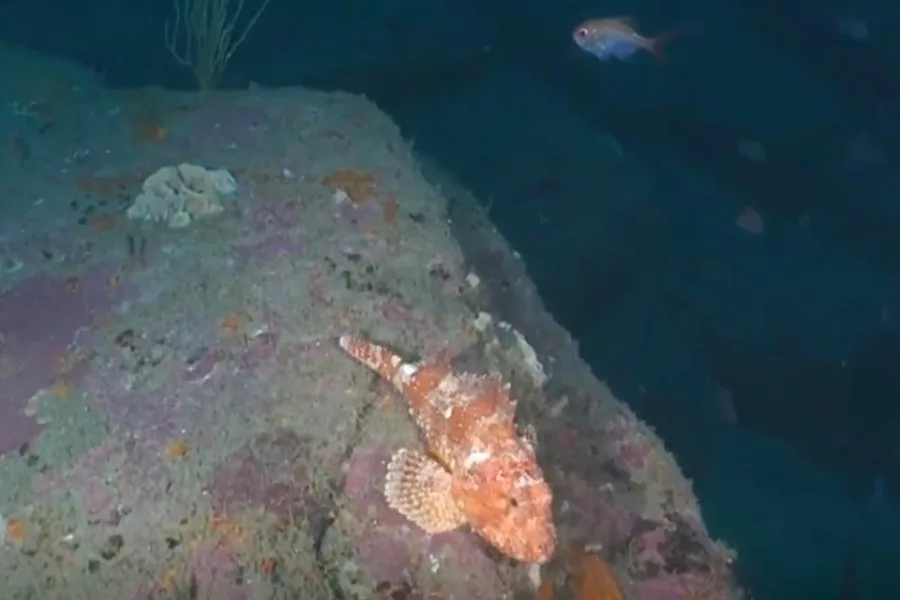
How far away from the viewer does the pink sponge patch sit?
3.69 metres

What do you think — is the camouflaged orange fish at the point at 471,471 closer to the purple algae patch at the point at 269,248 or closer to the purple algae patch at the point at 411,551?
the purple algae patch at the point at 411,551

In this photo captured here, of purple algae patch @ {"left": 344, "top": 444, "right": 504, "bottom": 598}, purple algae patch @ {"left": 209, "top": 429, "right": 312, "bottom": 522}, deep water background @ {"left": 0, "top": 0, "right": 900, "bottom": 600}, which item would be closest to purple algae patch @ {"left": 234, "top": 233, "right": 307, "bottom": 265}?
purple algae patch @ {"left": 209, "top": 429, "right": 312, "bottom": 522}

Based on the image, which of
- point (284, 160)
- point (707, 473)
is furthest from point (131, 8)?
point (707, 473)

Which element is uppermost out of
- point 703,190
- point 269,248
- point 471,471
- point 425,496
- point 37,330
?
point 471,471

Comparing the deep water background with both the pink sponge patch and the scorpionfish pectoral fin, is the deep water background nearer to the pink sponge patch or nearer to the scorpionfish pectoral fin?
the pink sponge patch

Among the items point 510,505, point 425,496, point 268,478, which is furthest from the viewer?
point 268,478

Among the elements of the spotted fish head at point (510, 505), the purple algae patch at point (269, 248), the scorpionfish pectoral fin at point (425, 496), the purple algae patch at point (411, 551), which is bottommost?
the purple algae patch at point (269, 248)

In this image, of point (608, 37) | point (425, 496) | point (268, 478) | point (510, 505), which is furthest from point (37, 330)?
point (608, 37)

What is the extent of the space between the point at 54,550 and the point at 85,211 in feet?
8.30

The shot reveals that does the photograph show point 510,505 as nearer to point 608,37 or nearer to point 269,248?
point 269,248

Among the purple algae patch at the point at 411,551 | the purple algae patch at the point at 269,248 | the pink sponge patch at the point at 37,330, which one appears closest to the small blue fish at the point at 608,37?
the purple algae patch at the point at 269,248

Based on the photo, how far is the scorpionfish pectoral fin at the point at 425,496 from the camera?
3.20 m

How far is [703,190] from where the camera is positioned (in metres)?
13.9

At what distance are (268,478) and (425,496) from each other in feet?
2.32
